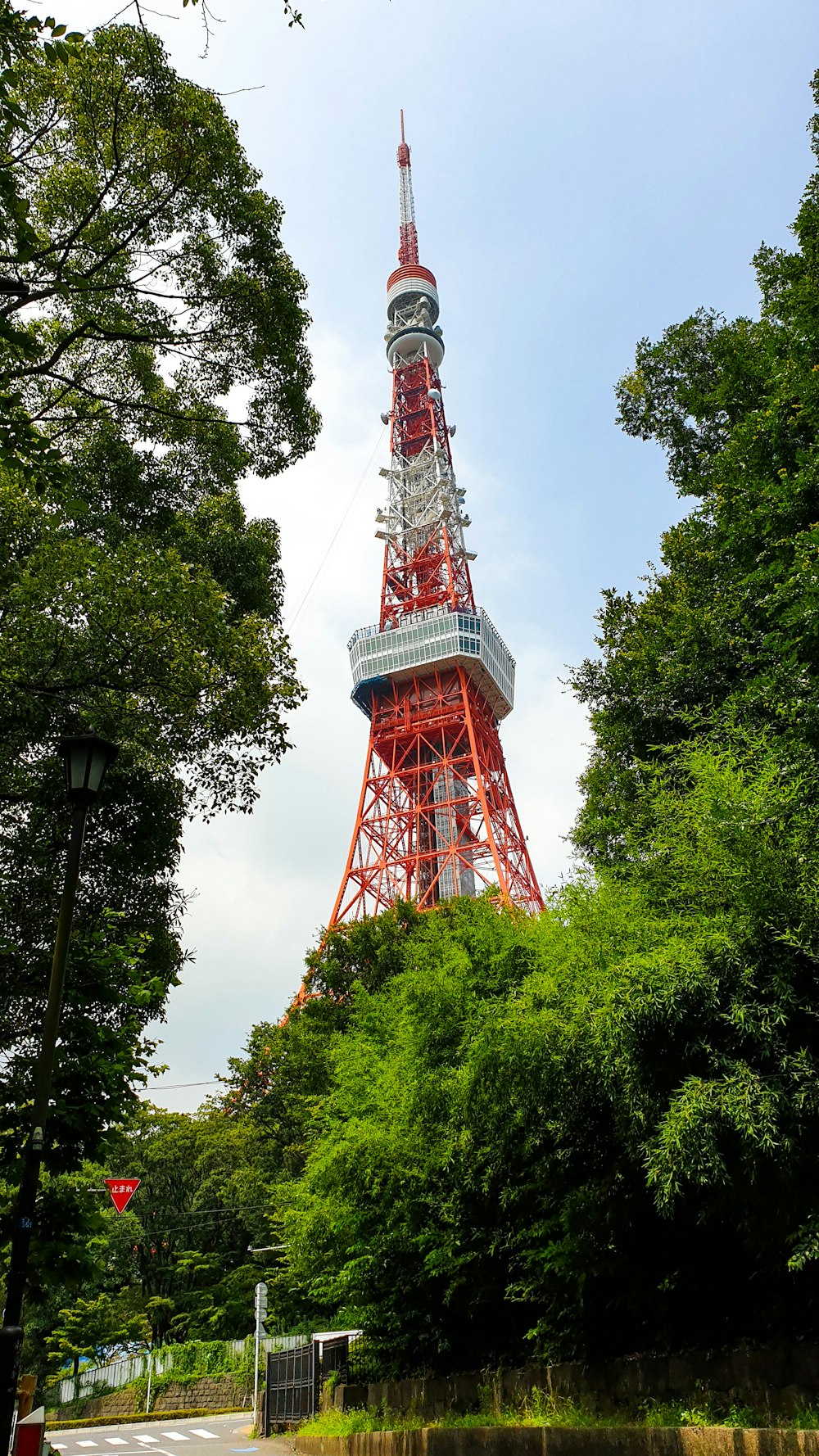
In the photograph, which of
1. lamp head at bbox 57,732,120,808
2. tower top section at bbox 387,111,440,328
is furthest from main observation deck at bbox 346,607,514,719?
lamp head at bbox 57,732,120,808

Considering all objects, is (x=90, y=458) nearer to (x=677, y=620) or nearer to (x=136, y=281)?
(x=136, y=281)

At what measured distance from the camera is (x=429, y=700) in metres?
46.1

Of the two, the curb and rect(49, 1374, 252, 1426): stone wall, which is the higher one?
rect(49, 1374, 252, 1426): stone wall

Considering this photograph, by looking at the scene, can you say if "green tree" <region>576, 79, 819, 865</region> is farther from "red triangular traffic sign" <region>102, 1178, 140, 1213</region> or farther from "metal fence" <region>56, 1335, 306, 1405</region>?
"metal fence" <region>56, 1335, 306, 1405</region>

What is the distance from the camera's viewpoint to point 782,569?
7.52 m

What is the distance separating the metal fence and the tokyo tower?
15006 millimetres

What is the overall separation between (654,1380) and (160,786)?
555cm

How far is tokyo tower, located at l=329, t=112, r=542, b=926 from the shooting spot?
40.2 meters

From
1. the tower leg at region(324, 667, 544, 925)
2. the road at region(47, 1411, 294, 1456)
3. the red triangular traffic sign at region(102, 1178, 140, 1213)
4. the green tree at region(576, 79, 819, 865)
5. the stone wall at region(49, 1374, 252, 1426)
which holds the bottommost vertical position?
the road at region(47, 1411, 294, 1456)

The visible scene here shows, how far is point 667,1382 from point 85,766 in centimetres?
560

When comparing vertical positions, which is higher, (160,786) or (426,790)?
(426,790)

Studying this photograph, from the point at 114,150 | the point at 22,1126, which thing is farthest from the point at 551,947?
the point at 114,150

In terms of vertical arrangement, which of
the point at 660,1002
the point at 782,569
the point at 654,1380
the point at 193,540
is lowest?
the point at 654,1380

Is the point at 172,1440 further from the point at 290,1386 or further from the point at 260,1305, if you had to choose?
the point at 290,1386
